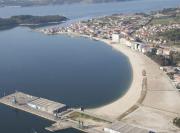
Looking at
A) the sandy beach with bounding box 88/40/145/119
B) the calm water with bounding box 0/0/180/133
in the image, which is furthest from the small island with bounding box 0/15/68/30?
the sandy beach with bounding box 88/40/145/119

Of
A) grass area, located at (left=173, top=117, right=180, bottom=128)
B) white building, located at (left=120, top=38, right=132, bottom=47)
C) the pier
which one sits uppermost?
white building, located at (left=120, top=38, right=132, bottom=47)

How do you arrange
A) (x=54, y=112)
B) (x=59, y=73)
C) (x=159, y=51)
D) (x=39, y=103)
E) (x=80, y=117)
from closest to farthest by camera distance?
(x=80, y=117) < (x=54, y=112) < (x=39, y=103) < (x=59, y=73) < (x=159, y=51)

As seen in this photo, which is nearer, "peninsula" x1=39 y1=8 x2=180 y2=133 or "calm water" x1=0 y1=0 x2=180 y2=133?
"peninsula" x1=39 y1=8 x2=180 y2=133

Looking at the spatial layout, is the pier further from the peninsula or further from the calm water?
the peninsula

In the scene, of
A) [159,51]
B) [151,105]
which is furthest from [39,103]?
[159,51]

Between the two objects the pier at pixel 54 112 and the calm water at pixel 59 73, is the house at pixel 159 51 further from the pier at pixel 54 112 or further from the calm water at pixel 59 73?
the pier at pixel 54 112

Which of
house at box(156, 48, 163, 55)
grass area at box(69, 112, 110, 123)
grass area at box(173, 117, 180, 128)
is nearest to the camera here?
grass area at box(173, 117, 180, 128)

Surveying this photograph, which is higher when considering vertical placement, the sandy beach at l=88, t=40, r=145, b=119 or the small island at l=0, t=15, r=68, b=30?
the small island at l=0, t=15, r=68, b=30

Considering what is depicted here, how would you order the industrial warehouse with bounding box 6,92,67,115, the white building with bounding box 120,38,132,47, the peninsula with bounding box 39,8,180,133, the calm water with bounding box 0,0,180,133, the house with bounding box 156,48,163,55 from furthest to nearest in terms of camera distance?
the white building with bounding box 120,38,132,47, the house with bounding box 156,48,163,55, the calm water with bounding box 0,0,180,133, the industrial warehouse with bounding box 6,92,67,115, the peninsula with bounding box 39,8,180,133

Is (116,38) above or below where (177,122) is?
above

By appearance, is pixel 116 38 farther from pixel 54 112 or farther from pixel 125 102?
pixel 54 112
